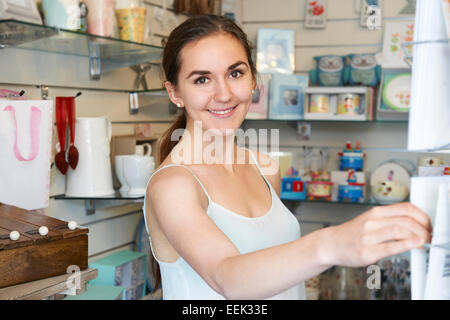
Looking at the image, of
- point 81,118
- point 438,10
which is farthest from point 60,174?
point 438,10

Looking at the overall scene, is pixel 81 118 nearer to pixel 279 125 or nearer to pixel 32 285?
pixel 32 285

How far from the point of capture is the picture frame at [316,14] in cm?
280

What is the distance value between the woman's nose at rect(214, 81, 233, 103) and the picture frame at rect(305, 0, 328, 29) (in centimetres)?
A: 172

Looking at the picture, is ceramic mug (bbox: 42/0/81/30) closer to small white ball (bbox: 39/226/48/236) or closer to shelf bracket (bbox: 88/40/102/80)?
shelf bracket (bbox: 88/40/102/80)

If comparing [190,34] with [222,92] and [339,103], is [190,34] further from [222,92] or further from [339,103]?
[339,103]

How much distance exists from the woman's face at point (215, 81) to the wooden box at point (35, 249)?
42 centimetres

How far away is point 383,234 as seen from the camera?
61 centimetres

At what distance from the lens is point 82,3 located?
1.75m

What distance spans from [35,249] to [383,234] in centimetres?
83

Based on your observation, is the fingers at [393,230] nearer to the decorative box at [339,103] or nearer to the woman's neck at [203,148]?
the woman's neck at [203,148]

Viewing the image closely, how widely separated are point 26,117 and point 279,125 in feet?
5.37

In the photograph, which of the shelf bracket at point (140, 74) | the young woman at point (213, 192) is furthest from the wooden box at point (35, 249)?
the shelf bracket at point (140, 74)

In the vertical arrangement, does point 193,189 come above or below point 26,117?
below

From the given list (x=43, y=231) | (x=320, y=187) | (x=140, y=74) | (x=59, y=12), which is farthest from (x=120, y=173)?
(x=320, y=187)
